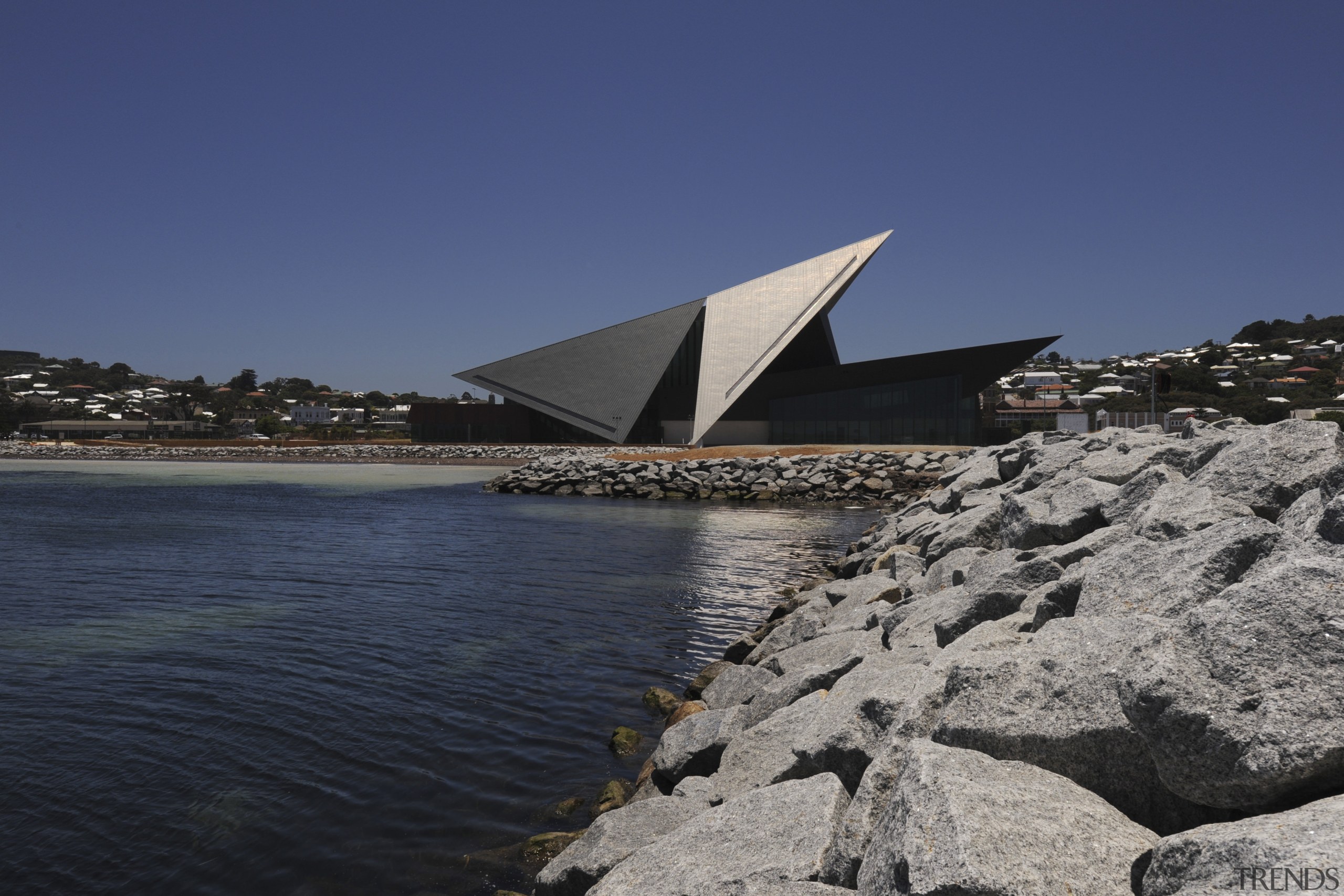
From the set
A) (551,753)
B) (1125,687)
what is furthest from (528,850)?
(1125,687)

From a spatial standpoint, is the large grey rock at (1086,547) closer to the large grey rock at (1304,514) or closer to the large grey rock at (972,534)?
the large grey rock at (1304,514)

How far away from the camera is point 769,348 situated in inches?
2247

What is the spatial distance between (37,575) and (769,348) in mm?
46538

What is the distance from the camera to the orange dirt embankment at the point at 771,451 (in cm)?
4195

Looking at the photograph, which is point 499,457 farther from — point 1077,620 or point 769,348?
point 1077,620

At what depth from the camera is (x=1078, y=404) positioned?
97.7 meters

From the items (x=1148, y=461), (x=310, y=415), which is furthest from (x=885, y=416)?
(x=310, y=415)

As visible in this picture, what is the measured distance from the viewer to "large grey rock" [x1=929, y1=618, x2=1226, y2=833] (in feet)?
9.99

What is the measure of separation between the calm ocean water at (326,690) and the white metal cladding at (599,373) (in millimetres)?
42368

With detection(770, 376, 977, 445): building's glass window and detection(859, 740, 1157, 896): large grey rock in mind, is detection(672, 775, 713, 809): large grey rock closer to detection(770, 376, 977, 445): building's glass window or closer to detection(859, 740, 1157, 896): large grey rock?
detection(859, 740, 1157, 896): large grey rock

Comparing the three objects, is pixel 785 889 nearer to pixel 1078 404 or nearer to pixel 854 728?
pixel 854 728

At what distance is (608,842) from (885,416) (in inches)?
1879

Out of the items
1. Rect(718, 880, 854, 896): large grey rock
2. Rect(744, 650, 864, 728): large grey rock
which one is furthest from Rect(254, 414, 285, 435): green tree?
Rect(718, 880, 854, 896): large grey rock

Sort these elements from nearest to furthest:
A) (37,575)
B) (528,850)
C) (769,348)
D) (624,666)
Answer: (528,850) < (624,666) < (37,575) < (769,348)
